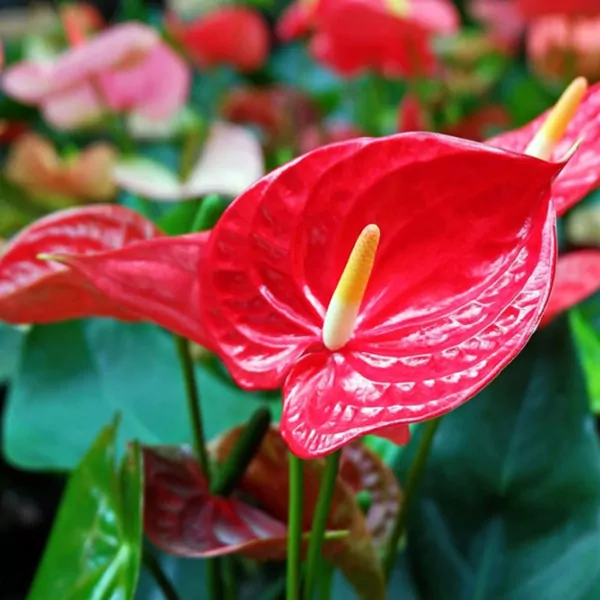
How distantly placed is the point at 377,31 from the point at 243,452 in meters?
0.78

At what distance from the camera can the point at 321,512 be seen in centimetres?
35

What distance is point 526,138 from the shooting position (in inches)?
15.9

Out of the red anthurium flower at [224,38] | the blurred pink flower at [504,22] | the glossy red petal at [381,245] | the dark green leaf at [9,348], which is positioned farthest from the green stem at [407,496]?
the blurred pink flower at [504,22]

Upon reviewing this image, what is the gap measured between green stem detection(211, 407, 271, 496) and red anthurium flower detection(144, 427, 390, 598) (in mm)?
12

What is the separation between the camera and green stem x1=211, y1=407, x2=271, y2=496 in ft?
1.29

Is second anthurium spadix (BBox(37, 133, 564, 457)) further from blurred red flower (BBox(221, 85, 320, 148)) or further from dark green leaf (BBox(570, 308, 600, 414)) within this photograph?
blurred red flower (BBox(221, 85, 320, 148))

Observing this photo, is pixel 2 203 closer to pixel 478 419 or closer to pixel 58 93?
pixel 58 93

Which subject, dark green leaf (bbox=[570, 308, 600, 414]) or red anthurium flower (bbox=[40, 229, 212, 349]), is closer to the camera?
red anthurium flower (bbox=[40, 229, 212, 349])

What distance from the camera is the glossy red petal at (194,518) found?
39cm

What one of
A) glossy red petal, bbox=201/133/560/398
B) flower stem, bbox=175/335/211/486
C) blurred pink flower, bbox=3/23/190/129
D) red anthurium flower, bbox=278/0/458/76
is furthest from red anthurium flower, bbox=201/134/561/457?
red anthurium flower, bbox=278/0/458/76

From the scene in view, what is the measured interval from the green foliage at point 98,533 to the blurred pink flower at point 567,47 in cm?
97

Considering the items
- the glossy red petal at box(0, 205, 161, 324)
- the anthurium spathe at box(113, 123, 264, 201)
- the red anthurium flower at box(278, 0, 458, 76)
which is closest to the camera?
the glossy red petal at box(0, 205, 161, 324)

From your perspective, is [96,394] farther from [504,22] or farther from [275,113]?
[504,22]

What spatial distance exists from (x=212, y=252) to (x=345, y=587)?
320mm
